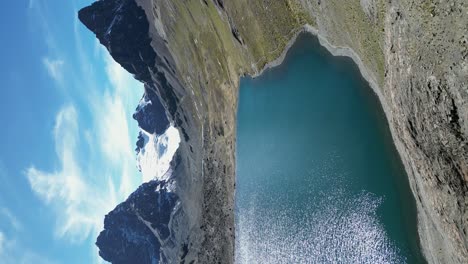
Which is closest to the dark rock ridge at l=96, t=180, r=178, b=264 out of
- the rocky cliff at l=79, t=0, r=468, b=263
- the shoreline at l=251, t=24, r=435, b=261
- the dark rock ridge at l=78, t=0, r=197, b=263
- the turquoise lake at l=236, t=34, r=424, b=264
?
the dark rock ridge at l=78, t=0, r=197, b=263

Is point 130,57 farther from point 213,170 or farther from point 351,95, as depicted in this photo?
point 351,95

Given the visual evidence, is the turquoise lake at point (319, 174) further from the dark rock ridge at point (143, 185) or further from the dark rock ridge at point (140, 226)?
the dark rock ridge at point (140, 226)

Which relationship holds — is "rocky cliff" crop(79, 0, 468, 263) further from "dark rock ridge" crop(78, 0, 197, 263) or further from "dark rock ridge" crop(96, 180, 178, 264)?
"dark rock ridge" crop(96, 180, 178, 264)

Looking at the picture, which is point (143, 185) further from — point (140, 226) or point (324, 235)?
point (324, 235)

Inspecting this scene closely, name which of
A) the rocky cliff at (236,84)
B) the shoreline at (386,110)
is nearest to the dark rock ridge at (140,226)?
the rocky cliff at (236,84)

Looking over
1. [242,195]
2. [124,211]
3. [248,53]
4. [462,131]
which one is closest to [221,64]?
[248,53]

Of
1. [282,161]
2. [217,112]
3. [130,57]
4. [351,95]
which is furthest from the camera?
[130,57]

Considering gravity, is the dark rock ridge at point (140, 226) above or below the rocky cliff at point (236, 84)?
below
